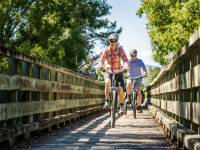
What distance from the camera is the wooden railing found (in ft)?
25.8

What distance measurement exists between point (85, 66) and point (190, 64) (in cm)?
8342

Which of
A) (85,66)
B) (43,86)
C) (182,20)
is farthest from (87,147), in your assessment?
(85,66)

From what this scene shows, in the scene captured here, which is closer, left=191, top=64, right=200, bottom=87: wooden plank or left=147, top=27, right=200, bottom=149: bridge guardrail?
left=191, top=64, right=200, bottom=87: wooden plank

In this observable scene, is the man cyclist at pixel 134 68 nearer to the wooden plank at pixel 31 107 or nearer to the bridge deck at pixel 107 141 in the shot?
the wooden plank at pixel 31 107

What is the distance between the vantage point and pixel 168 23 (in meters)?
50.6

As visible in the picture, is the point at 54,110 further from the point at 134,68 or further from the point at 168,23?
the point at 168,23

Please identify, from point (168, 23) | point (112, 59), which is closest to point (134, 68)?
point (112, 59)

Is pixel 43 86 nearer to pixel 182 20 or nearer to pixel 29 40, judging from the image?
pixel 182 20

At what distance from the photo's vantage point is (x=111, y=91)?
12914mm

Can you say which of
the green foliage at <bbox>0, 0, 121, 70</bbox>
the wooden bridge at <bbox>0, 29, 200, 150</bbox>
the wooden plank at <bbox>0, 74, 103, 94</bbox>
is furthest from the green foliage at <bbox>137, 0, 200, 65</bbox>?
the wooden bridge at <bbox>0, 29, 200, 150</bbox>

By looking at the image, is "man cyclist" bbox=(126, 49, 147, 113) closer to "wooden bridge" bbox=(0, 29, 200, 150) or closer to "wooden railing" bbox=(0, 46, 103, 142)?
"wooden railing" bbox=(0, 46, 103, 142)

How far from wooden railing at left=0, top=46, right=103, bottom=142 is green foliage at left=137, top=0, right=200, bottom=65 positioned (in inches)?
1084

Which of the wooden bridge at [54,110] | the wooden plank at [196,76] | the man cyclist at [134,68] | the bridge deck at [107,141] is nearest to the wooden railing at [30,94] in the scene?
the wooden bridge at [54,110]

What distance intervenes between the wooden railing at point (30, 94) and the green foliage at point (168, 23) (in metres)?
27.5
